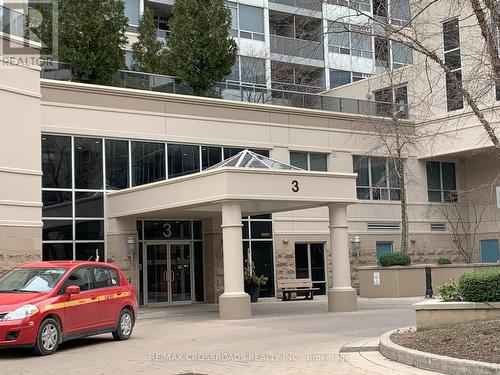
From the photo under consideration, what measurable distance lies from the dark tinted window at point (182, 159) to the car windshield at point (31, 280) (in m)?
12.8

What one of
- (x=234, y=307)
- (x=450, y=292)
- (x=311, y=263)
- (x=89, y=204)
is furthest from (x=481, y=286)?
(x=311, y=263)

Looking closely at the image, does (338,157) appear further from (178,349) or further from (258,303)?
(178,349)

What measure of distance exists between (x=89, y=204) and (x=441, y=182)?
60.4ft

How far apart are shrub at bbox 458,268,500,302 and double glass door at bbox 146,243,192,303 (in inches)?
606

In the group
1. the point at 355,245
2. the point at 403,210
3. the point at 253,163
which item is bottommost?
the point at 355,245

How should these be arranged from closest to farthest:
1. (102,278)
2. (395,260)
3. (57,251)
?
(102,278)
(57,251)
(395,260)

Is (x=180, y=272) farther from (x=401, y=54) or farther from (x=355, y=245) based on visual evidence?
(x=401, y=54)

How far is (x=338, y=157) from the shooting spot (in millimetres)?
31125

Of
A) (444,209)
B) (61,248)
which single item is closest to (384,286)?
(444,209)

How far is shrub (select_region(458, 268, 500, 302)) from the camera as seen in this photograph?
1231 centimetres

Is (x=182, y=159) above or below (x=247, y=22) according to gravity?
below

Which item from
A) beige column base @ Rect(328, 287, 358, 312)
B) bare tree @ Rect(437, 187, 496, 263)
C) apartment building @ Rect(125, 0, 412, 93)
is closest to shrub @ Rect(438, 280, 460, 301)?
beige column base @ Rect(328, 287, 358, 312)

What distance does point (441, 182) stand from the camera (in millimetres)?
34844

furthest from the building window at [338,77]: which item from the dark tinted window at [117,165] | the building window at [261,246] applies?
the dark tinted window at [117,165]
